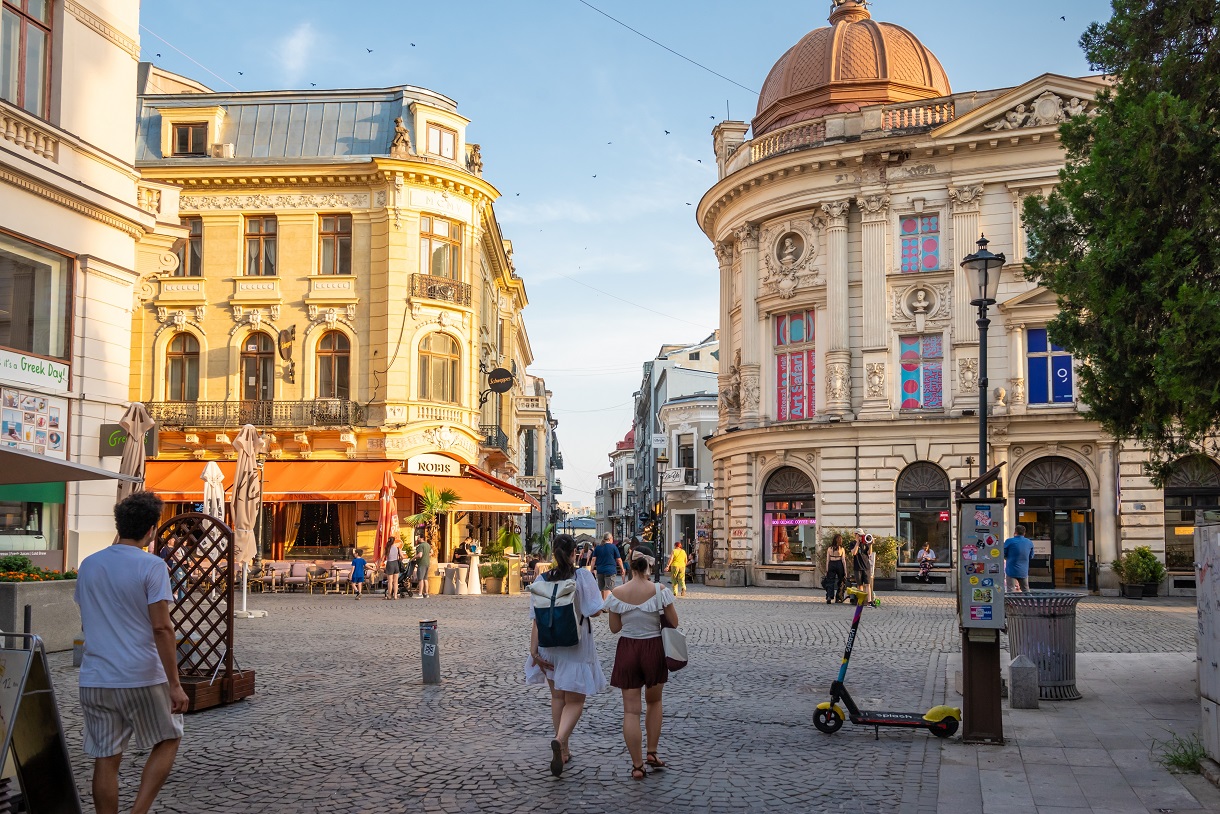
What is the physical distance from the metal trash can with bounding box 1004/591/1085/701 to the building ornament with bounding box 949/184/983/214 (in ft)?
82.5

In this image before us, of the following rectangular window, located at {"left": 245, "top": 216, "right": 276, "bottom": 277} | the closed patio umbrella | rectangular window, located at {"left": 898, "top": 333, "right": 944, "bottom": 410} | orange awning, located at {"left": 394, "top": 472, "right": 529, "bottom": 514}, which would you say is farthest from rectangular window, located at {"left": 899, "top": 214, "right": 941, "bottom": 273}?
the closed patio umbrella

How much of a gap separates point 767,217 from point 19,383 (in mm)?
26964

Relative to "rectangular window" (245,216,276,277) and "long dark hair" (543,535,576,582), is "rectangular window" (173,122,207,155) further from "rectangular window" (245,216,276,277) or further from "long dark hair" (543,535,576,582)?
"long dark hair" (543,535,576,582)

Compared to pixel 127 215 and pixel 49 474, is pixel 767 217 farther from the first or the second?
pixel 49 474

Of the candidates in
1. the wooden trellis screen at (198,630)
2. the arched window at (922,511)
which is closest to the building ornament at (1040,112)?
the arched window at (922,511)

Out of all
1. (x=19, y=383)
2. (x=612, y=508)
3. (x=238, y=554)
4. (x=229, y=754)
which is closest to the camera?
(x=229, y=754)

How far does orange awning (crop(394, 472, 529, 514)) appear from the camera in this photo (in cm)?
3406

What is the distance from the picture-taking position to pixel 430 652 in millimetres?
12453

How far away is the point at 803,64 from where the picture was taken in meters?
40.3

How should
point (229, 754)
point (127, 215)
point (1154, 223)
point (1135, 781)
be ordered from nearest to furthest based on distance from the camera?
→ point (1135, 781) < point (229, 754) < point (1154, 223) < point (127, 215)

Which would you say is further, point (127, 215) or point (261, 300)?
point (261, 300)

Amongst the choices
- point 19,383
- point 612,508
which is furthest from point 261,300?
point 612,508

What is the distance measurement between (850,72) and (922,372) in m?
11.1

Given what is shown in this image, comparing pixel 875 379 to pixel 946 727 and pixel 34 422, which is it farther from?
pixel 946 727
